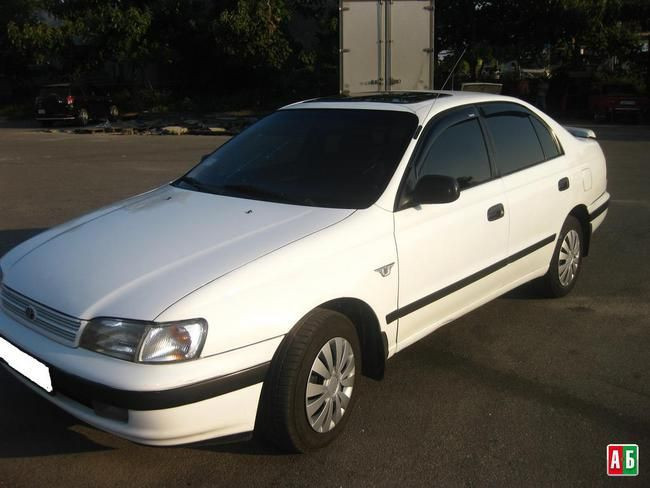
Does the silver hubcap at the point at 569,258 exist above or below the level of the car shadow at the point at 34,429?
above

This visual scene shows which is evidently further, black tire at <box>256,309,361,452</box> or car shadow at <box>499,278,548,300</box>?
car shadow at <box>499,278,548,300</box>

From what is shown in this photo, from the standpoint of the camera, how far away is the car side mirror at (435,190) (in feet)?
11.8

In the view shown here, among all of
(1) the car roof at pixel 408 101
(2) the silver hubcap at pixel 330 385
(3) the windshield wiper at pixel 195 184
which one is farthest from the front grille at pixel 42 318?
(1) the car roof at pixel 408 101

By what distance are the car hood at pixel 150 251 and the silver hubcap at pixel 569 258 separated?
7.57 feet

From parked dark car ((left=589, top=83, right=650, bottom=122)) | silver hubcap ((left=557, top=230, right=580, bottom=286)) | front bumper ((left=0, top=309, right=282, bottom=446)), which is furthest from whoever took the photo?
parked dark car ((left=589, top=83, right=650, bottom=122))

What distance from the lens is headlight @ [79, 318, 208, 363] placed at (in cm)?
276

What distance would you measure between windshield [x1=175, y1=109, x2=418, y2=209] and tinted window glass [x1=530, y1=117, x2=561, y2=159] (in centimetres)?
138

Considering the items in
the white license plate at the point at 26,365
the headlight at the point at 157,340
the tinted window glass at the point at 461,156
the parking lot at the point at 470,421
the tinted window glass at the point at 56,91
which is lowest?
the parking lot at the point at 470,421

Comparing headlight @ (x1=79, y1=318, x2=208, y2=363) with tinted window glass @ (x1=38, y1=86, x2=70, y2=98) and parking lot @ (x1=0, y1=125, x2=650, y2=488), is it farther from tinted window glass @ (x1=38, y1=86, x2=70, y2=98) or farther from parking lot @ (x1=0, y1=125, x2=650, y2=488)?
tinted window glass @ (x1=38, y1=86, x2=70, y2=98)

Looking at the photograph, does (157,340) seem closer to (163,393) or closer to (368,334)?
(163,393)

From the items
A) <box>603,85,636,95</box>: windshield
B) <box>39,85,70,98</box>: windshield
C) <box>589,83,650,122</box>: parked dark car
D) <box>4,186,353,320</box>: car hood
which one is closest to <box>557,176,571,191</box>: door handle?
<box>4,186,353,320</box>: car hood

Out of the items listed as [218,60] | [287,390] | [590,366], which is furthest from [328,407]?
[218,60]

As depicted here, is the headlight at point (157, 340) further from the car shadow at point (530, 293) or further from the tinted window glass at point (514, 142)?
the car shadow at point (530, 293)

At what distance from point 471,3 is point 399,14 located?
1592 cm
